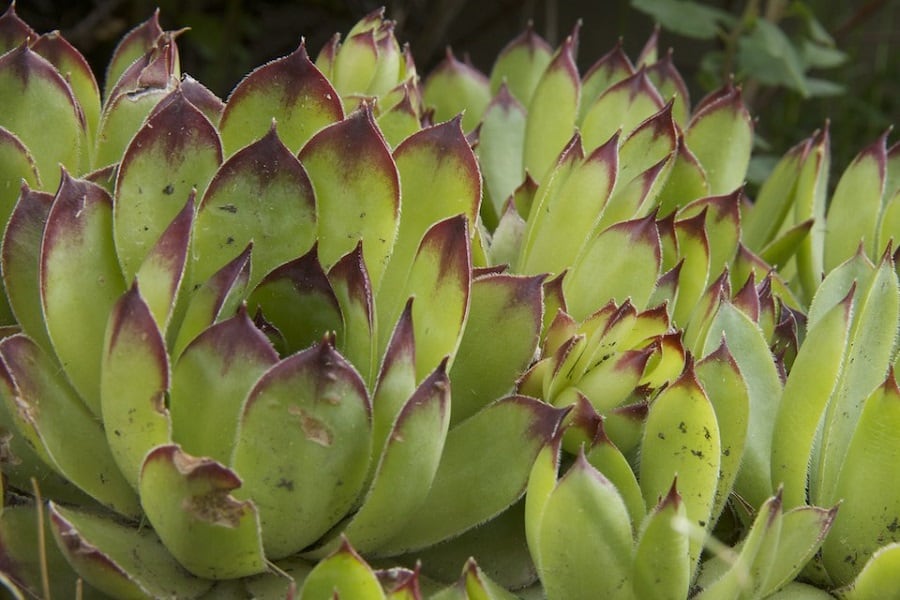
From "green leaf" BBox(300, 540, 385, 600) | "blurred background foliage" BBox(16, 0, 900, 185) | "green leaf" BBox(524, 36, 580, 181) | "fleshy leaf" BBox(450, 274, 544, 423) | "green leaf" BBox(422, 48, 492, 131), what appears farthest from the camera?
"blurred background foliage" BBox(16, 0, 900, 185)

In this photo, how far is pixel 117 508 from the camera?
1.89 feet

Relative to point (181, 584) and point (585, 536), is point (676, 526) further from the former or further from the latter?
point (181, 584)

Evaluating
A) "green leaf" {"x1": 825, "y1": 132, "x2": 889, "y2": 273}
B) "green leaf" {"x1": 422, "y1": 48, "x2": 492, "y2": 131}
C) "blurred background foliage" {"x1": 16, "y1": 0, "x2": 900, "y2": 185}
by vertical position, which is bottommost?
"blurred background foliage" {"x1": 16, "y1": 0, "x2": 900, "y2": 185}

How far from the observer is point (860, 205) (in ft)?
2.74

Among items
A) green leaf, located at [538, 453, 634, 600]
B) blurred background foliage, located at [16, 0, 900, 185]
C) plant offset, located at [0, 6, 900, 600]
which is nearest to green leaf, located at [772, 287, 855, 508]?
plant offset, located at [0, 6, 900, 600]

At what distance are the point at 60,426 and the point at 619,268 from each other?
1.05ft

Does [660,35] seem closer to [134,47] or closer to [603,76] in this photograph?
[603,76]

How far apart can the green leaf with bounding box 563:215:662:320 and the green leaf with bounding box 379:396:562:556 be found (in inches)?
5.1

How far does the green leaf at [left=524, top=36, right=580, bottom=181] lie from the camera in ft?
2.79

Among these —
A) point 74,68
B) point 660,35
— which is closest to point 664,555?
point 74,68

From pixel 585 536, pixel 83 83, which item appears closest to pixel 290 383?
pixel 585 536

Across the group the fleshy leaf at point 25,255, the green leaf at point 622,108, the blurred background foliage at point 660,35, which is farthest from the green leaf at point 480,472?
the blurred background foliage at point 660,35

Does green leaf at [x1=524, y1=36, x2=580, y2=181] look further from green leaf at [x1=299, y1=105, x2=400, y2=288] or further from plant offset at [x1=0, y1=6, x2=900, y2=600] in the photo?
green leaf at [x1=299, y1=105, x2=400, y2=288]

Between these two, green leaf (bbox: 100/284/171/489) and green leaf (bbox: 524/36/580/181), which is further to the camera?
green leaf (bbox: 524/36/580/181)
